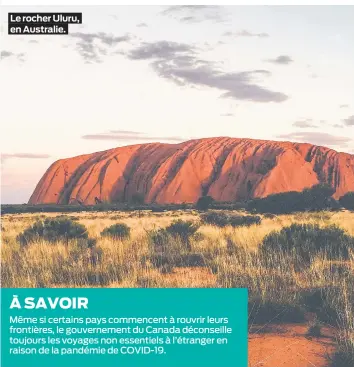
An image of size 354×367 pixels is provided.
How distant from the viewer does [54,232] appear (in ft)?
47.1

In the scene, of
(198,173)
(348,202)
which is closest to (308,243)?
(348,202)

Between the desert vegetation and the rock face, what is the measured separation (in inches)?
2573

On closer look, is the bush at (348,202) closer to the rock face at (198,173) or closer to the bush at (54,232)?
the rock face at (198,173)

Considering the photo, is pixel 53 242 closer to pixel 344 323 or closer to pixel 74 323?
pixel 74 323

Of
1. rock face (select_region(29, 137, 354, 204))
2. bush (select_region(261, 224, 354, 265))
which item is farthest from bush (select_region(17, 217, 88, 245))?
rock face (select_region(29, 137, 354, 204))

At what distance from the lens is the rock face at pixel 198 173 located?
81.2m

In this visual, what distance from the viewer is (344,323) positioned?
6.70 metres

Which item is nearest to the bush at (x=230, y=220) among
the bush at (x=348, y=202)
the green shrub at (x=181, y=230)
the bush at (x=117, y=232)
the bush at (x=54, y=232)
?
the green shrub at (x=181, y=230)

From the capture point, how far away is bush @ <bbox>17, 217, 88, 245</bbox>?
1401 cm

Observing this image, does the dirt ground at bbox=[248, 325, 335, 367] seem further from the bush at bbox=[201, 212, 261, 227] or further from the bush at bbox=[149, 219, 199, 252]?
the bush at bbox=[201, 212, 261, 227]

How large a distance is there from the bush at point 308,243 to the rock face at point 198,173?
214ft

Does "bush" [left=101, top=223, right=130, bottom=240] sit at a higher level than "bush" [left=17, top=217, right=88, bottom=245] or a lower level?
lower

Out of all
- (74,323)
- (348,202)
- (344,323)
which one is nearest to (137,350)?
(74,323)

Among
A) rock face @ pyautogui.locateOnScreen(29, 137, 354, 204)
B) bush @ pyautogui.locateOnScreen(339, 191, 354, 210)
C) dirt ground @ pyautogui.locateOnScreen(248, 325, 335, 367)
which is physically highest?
rock face @ pyautogui.locateOnScreen(29, 137, 354, 204)
